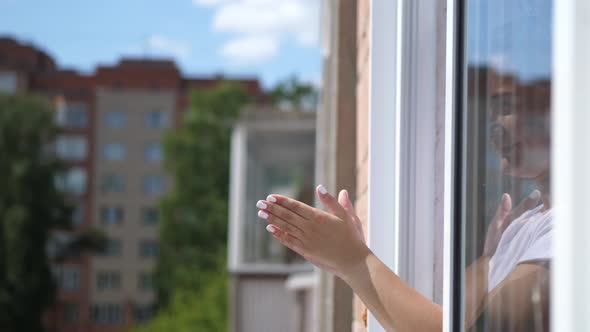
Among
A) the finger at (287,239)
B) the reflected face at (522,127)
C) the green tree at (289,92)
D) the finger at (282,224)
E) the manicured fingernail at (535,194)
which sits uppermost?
the green tree at (289,92)

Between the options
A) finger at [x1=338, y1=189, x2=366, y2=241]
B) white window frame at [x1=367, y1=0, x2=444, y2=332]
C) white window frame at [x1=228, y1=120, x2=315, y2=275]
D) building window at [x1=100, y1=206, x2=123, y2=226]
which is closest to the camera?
finger at [x1=338, y1=189, x2=366, y2=241]

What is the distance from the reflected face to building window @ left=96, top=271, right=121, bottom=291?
42.4m

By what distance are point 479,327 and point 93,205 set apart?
141 feet

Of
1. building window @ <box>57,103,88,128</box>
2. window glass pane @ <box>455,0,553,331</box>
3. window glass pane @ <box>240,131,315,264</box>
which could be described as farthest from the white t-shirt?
building window @ <box>57,103,88,128</box>

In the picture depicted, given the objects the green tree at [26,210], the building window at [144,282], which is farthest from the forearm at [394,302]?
the building window at [144,282]

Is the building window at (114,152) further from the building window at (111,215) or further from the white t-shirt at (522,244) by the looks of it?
the white t-shirt at (522,244)

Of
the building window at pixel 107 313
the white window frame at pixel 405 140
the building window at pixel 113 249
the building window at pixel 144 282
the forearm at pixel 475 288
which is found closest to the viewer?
the forearm at pixel 475 288

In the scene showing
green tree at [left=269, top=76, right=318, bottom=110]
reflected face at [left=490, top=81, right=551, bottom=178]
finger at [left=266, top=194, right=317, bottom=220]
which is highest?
green tree at [left=269, top=76, right=318, bottom=110]

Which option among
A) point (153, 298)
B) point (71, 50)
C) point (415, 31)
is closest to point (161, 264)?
point (153, 298)

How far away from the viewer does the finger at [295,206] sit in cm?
125

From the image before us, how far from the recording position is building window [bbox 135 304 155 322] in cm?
4118

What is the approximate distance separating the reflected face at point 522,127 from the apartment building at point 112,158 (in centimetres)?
4043

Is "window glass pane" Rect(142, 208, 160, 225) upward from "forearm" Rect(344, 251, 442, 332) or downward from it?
downward

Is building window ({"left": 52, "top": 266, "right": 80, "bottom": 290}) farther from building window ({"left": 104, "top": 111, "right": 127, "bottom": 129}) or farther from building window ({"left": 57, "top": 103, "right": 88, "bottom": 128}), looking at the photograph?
building window ({"left": 104, "top": 111, "right": 127, "bottom": 129})
